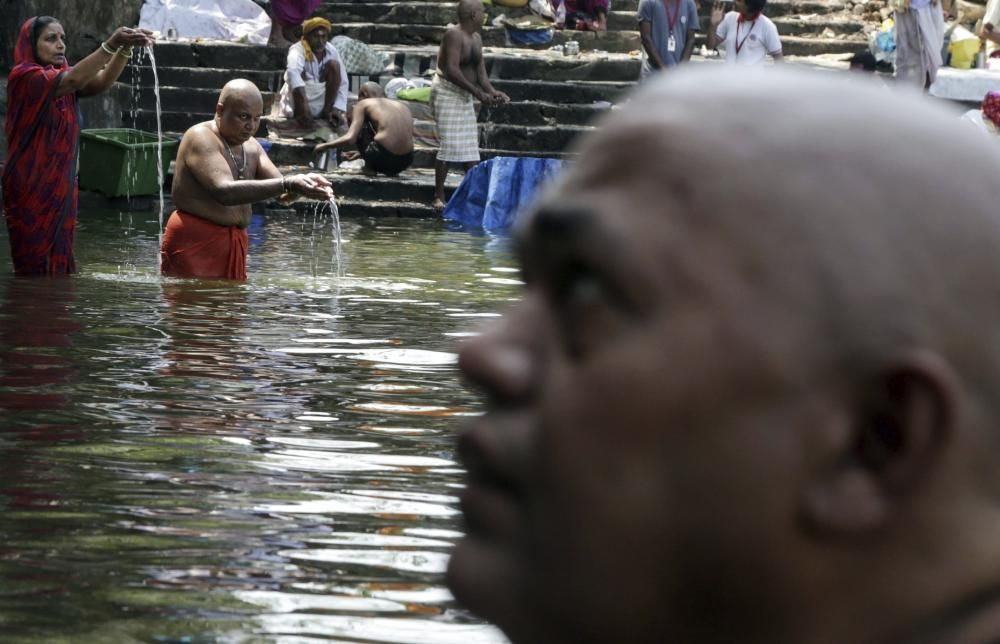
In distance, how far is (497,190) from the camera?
16.7m

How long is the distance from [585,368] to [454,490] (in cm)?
322

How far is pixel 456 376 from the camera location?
245 inches

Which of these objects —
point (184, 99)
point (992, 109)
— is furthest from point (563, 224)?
point (184, 99)

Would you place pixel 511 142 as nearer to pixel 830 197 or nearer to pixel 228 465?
pixel 228 465

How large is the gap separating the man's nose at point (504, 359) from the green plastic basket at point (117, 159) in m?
15.4

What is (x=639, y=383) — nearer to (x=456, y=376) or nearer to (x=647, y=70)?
(x=456, y=376)

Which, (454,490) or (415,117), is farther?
(415,117)

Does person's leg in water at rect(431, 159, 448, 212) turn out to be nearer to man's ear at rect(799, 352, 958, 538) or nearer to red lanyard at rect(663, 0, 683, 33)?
red lanyard at rect(663, 0, 683, 33)

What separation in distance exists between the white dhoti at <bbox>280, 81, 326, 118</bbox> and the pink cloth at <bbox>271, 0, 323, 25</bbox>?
1999mm

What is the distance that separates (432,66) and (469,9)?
13.5 feet

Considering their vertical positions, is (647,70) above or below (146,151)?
above

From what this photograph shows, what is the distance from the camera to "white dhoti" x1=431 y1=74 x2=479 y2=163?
17.0 m

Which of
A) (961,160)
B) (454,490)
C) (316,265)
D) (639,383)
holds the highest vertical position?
(961,160)

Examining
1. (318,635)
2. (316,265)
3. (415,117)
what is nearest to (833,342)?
(318,635)
